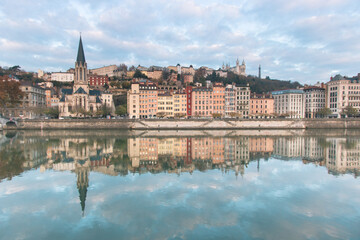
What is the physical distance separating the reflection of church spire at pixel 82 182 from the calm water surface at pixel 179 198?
0.19 feet

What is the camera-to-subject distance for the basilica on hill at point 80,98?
70.2 metres

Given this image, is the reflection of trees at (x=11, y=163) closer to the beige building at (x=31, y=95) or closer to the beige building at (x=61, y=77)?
the beige building at (x=31, y=95)

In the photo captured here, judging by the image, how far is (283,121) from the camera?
2345 inches

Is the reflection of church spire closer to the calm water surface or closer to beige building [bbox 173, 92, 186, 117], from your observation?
the calm water surface

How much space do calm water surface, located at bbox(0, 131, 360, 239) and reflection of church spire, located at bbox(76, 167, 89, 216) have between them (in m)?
0.06

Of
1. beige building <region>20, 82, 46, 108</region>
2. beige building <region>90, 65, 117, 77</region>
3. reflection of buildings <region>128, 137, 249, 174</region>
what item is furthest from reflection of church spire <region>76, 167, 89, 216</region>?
beige building <region>90, 65, 117, 77</region>

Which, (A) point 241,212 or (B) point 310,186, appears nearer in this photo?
(A) point 241,212

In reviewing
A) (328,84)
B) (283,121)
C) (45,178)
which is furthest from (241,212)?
(328,84)

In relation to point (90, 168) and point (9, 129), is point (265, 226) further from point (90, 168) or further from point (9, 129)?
point (9, 129)

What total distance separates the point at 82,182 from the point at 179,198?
7.04 metres

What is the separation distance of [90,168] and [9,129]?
46770mm

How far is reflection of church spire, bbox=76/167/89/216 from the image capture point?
12.6 meters

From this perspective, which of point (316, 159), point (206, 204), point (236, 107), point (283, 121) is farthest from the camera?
point (236, 107)

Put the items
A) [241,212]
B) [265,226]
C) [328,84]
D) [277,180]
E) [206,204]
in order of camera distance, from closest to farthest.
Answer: [265,226] < [241,212] < [206,204] < [277,180] < [328,84]
